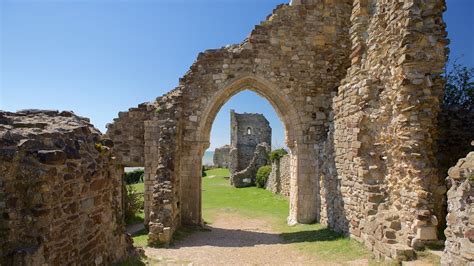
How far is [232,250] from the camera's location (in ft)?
25.6

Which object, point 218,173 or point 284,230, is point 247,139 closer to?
point 218,173

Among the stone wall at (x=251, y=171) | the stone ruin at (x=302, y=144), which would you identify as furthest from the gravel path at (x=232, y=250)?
the stone wall at (x=251, y=171)

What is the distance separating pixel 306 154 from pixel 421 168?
4979mm

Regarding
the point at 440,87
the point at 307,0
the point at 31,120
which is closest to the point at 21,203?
the point at 31,120

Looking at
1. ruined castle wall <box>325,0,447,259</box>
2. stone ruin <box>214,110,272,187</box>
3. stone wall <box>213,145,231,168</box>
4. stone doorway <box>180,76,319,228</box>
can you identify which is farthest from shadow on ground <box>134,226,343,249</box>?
stone wall <box>213,145,231,168</box>

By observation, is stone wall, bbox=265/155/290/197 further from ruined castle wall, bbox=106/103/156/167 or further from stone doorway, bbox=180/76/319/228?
ruined castle wall, bbox=106/103/156/167

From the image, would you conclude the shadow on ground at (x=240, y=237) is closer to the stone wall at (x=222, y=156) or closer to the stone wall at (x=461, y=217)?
the stone wall at (x=461, y=217)

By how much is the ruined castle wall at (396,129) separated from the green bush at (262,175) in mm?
14145

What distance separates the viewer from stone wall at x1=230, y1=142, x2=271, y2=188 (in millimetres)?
23938

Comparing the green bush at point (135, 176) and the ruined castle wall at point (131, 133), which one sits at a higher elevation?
the ruined castle wall at point (131, 133)

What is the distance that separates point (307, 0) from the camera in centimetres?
1074

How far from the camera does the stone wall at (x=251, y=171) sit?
23938 mm

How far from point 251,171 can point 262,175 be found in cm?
223

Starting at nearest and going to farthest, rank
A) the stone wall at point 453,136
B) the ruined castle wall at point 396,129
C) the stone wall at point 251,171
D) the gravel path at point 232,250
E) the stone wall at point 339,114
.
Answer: the ruined castle wall at point 396,129, the stone wall at point 339,114, the gravel path at point 232,250, the stone wall at point 453,136, the stone wall at point 251,171
